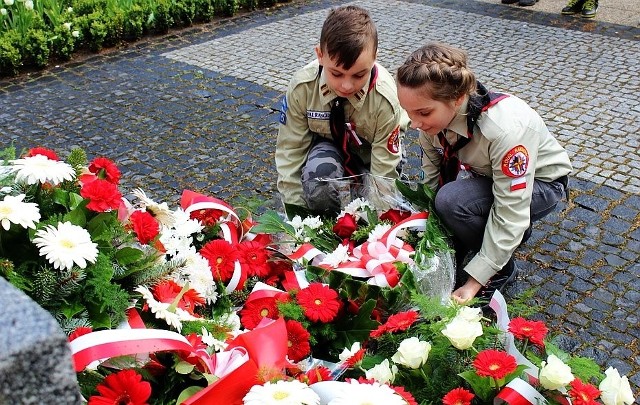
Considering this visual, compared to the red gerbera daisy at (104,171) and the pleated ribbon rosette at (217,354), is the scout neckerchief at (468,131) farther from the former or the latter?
the red gerbera daisy at (104,171)

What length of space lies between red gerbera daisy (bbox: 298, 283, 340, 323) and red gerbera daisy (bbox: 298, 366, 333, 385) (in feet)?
1.03

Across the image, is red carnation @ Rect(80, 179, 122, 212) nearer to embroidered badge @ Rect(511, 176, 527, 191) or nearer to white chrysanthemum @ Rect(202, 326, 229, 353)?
white chrysanthemum @ Rect(202, 326, 229, 353)

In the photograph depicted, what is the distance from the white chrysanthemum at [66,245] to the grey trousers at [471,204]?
1368mm

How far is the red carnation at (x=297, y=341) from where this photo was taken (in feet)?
7.55

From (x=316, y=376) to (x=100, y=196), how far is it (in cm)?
86

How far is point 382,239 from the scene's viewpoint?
111 inches

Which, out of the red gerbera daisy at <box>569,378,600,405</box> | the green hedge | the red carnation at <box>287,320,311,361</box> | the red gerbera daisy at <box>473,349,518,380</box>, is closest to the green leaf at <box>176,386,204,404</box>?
the red carnation at <box>287,320,311,361</box>

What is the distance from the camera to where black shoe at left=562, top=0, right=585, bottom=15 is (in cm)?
760

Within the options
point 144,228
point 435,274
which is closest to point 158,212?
point 144,228

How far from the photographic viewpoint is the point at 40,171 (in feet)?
7.44

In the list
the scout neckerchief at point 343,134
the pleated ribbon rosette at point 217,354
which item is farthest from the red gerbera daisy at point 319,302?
the scout neckerchief at point 343,134

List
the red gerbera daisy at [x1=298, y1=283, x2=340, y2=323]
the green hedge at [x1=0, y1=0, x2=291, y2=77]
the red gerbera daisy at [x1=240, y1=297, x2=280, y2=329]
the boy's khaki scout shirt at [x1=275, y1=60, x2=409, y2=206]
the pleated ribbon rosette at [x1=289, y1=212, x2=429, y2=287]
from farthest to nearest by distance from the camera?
the green hedge at [x1=0, y1=0, x2=291, y2=77], the boy's khaki scout shirt at [x1=275, y1=60, x2=409, y2=206], the pleated ribbon rosette at [x1=289, y1=212, x2=429, y2=287], the red gerbera daisy at [x1=240, y1=297, x2=280, y2=329], the red gerbera daisy at [x1=298, y1=283, x2=340, y2=323]

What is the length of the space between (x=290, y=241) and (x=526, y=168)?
962 mm

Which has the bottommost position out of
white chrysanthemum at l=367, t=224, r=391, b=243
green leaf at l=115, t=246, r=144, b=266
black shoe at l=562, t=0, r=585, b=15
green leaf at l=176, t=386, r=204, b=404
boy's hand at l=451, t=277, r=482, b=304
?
black shoe at l=562, t=0, r=585, b=15
